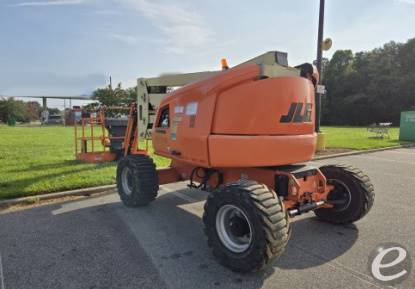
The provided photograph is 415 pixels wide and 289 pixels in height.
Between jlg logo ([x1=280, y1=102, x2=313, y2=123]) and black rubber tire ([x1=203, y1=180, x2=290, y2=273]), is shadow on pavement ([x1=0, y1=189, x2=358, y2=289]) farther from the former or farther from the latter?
jlg logo ([x1=280, y1=102, x2=313, y2=123])

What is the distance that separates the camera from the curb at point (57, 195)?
5821mm

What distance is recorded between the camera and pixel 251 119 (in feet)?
12.8

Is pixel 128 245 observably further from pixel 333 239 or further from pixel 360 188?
pixel 360 188

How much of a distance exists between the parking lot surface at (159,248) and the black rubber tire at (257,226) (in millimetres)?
155

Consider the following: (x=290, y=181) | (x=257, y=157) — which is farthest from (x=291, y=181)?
(x=257, y=157)

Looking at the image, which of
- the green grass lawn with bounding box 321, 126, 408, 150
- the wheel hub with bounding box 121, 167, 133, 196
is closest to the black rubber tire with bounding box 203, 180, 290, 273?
the wheel hub with bounding box 121, 167, 133, 196

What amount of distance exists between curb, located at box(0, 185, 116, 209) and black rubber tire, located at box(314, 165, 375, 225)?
14.0 ft

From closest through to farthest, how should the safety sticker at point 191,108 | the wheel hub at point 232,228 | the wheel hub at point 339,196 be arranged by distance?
the wheel hub at point 232,228
the safety sticker at point 191,108
the wheel hub at point 339,196

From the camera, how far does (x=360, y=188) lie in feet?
14.9

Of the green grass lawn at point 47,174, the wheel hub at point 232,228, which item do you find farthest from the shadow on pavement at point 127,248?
the green grass lawn at point 47,174

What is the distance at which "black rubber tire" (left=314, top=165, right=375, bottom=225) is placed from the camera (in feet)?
14.9

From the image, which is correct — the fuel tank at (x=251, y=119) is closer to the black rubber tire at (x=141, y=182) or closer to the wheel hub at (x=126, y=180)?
the black rubber tire at (x=141, y=182)

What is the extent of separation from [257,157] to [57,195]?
426cm

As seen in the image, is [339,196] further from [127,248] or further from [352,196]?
[127,248]
